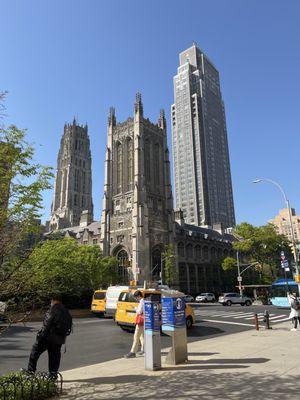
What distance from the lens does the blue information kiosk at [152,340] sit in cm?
849

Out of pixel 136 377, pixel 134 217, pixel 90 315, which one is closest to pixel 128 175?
pixel 134 217

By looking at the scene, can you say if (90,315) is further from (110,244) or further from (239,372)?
(110,244)

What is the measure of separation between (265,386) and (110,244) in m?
66.4

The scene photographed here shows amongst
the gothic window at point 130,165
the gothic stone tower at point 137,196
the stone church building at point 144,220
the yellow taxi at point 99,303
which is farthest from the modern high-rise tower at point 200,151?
the yellow taxi at point 99,303

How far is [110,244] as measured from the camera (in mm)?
72062

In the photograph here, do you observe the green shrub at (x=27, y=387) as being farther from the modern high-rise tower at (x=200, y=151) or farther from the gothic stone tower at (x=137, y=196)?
the modern high-rise tower at (x=200, y=151)

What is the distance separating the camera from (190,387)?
22.4ft

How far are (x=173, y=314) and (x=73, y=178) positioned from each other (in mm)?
119138

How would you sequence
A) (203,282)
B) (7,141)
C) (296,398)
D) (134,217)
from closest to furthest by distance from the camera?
(296,398) → (7,141) → (134,217) → (203,282)

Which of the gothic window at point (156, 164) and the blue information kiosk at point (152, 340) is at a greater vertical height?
the gothic window at point (156, 164)

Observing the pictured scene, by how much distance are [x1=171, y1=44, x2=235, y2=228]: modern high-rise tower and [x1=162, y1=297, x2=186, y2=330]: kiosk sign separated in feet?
458

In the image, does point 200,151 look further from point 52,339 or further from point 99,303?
point 52,339

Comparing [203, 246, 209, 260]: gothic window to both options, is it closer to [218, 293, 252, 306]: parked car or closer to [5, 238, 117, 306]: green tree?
[5, 238, 117, 306]: green tree

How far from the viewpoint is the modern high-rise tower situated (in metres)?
156
